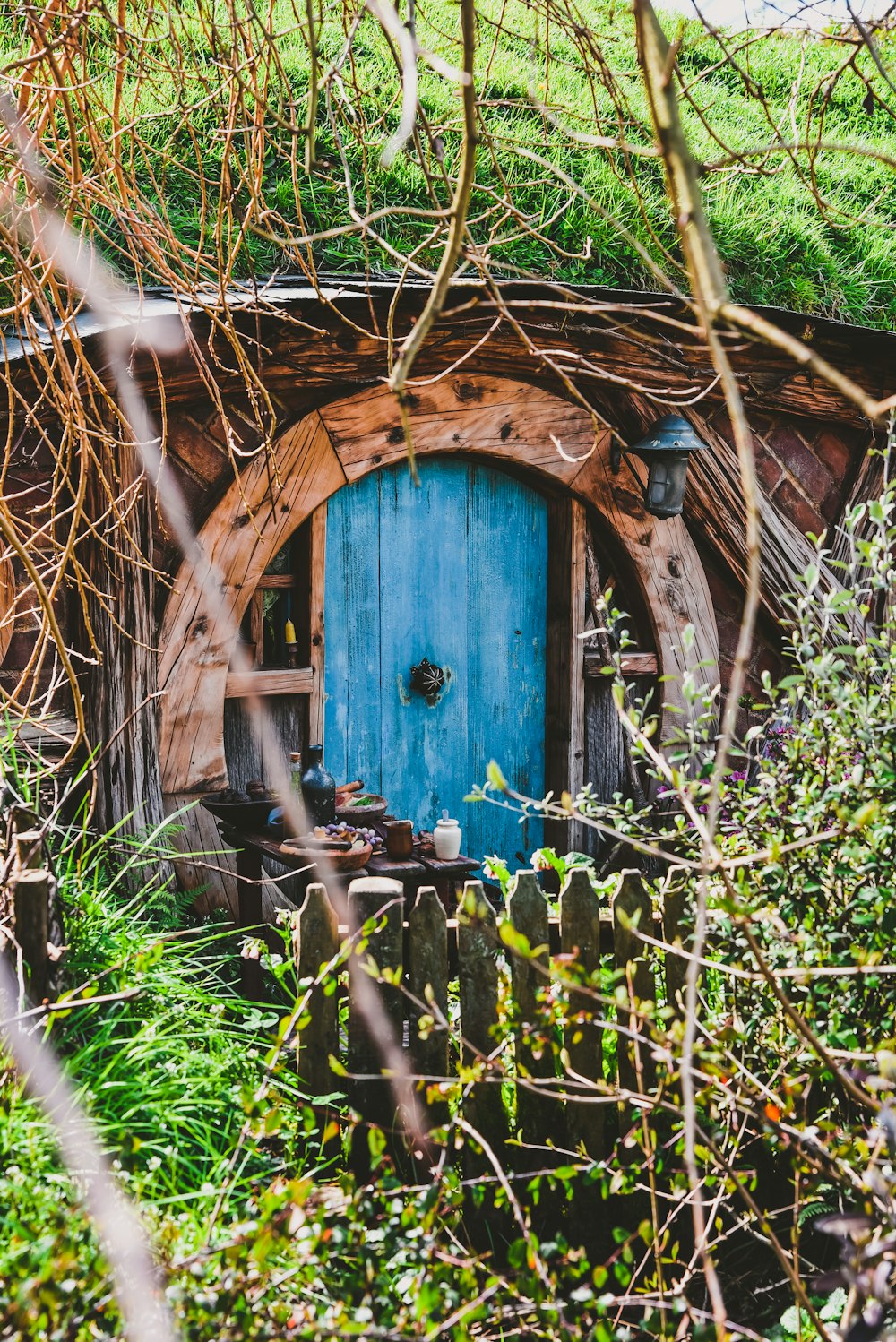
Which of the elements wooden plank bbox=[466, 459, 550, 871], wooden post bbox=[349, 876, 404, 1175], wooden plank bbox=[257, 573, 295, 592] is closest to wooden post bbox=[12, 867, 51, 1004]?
wooden post bbox=[349, 876, 404, 1175]

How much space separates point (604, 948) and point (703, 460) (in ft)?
10.4

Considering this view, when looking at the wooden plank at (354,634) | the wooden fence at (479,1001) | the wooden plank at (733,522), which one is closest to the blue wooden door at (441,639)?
→ the wooden plank at (354,634)

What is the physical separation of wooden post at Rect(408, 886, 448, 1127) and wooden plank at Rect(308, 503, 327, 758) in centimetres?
203

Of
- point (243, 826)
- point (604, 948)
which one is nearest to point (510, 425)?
point (243, 826)

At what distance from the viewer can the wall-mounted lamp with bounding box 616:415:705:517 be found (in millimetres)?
5117

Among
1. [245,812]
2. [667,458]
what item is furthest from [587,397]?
[245,812]

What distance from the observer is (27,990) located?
249 cm

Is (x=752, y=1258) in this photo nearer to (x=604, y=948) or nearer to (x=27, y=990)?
(x=604, y=948)

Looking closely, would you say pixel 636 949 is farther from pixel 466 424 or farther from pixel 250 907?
pixel 466 424

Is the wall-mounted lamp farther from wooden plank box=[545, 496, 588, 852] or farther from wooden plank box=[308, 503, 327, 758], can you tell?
wooden plank box=[308, 503, 327, 758]

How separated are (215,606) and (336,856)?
112 centimetres

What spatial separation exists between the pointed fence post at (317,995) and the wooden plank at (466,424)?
242 centimetres

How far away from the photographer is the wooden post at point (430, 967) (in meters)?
2.89

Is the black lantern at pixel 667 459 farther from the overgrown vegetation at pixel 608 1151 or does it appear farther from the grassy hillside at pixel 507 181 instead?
the overgrown vegetation at pixel 608 1151
